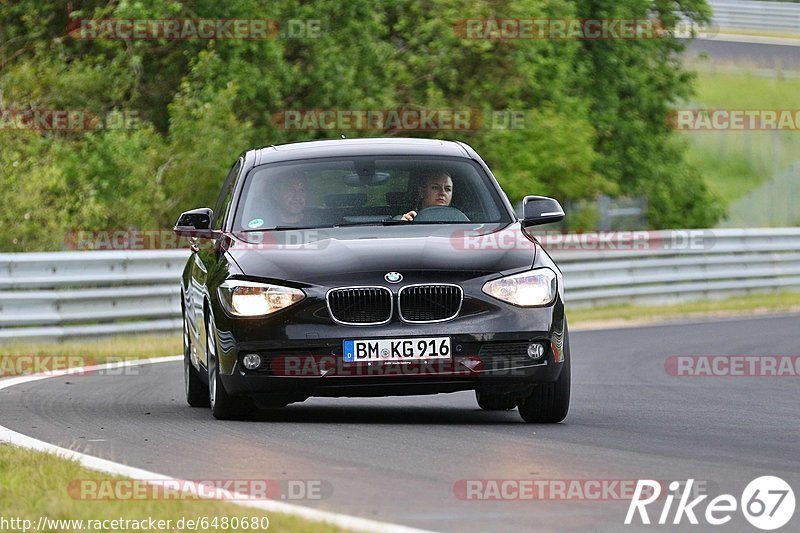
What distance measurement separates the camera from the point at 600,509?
6570mm

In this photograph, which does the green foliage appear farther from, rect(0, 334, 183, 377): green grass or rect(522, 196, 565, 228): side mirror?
rect(522, 196, 565, 228): side mirror

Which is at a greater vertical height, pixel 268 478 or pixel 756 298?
pixel 268 478

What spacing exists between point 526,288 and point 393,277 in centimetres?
72

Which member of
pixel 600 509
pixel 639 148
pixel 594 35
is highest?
pixel 600 509

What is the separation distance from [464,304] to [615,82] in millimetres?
27990

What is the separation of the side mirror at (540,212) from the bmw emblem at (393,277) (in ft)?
4.54

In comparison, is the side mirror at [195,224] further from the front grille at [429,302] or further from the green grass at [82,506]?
the green grass at [82,506]

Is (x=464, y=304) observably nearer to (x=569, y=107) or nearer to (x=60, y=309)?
(x=60, y=309)

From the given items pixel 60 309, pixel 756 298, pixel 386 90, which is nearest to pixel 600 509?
pixel 60 309

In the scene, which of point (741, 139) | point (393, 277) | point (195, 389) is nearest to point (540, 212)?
point (393, 277)

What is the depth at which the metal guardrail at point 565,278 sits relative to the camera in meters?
18.2

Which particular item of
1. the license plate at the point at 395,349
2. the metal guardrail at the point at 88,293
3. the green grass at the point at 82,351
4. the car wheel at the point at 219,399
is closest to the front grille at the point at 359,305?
the license plate at the point at 395,349

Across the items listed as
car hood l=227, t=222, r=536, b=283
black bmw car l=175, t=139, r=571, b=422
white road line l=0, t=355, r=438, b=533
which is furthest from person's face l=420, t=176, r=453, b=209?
white road line l=0, t=355, r=438, b=533

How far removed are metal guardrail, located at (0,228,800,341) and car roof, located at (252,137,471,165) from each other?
24.1 feet
